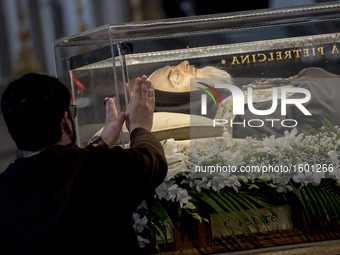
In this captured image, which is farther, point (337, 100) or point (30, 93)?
point (337, 100)

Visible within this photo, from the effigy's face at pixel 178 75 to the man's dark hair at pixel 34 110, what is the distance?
0.48 meters

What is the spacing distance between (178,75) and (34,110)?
24.2 inches

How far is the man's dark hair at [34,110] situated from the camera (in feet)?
3.34

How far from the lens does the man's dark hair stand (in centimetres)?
102

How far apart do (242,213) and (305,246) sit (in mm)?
270

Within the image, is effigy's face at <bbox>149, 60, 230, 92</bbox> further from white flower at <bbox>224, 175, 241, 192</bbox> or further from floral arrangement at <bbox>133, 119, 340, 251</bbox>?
white flower at <bbox>224, 175, 241, 192</bbox>

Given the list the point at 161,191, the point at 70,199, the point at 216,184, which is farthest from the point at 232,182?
the point at 70,199

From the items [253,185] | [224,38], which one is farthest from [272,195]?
[224,38]

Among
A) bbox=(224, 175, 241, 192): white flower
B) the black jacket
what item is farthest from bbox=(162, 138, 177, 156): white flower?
the black jacket

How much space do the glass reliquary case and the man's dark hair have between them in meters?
0.42

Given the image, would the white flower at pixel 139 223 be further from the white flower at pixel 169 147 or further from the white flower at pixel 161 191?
the white flower at pixel 169 147

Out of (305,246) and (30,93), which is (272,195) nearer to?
(305,246)

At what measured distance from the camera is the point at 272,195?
1.50 meters

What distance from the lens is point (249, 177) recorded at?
4.90 feet
